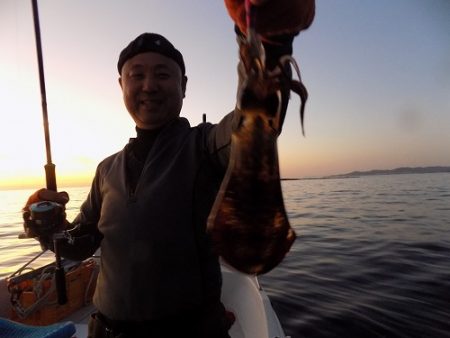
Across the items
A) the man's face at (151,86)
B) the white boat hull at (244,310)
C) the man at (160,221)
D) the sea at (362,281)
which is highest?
the man's face at (151,86)

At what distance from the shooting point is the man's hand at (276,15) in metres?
1.31

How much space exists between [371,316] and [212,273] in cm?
684

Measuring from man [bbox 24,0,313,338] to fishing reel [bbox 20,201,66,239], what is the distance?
0.60 meters

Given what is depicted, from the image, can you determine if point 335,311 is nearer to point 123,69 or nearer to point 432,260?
point 432,260

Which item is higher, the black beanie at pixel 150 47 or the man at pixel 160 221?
the black beanie at pixel 150 47

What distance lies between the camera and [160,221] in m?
2.34

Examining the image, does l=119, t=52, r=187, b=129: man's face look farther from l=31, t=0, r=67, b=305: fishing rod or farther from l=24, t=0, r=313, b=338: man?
l=31, t=0, r=67, b=305: fishing rod

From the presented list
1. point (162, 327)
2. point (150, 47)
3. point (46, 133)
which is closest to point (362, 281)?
point (162, 327)

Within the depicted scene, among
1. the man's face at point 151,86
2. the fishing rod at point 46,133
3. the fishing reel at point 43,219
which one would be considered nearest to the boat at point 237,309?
the fishing rod at point 46,133

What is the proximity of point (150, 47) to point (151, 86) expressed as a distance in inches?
13.1

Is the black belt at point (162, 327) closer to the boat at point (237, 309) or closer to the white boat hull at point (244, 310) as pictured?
the boat at point (237, 309)

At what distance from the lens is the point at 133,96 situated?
105 inches

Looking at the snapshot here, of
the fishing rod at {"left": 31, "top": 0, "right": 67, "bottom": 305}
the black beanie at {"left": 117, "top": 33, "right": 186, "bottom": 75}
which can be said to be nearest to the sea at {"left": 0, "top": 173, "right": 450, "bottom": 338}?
the fishing rod at {"left": 31, "top": 0, "right": 67, "bottom": 305}

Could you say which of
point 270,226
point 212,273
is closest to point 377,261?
point 212,273
